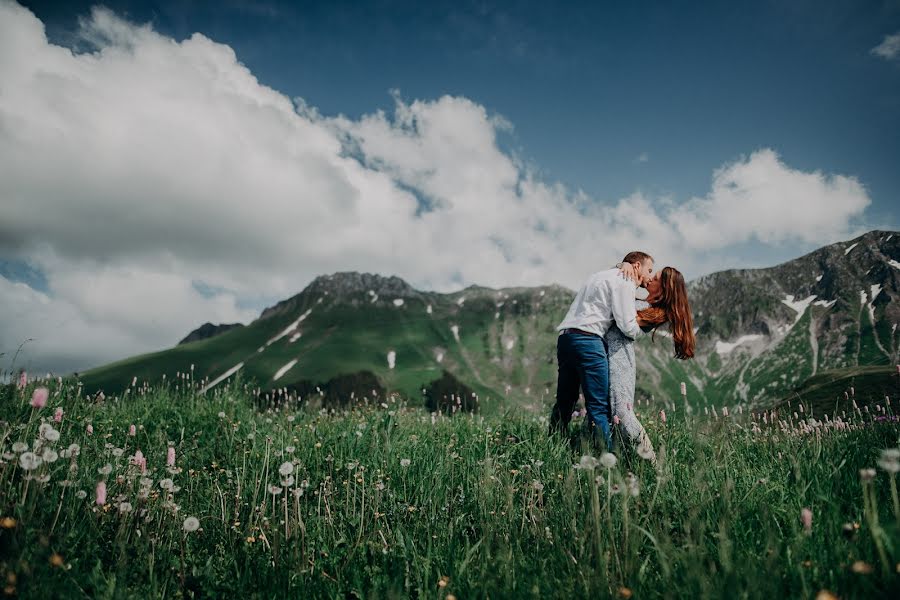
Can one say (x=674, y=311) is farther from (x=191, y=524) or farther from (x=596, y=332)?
(x=191, y=524)

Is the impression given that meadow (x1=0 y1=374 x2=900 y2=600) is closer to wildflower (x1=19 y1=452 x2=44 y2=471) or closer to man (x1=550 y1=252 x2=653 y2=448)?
wildflower (x1=19 y1=452 x2=44 y2=471)

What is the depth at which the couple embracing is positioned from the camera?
5539 mm

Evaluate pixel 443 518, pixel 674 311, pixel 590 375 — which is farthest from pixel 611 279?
pixel 443 518

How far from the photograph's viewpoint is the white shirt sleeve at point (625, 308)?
552 cm

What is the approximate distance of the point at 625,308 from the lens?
5.54 metres

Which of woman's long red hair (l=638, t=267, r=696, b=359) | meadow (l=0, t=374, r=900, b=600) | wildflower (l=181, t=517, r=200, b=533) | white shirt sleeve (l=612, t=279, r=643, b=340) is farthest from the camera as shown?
woman's long red hair (l=638, t=267, r=696, b=359)

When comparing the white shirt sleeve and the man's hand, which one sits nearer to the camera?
the white shirt sleeve

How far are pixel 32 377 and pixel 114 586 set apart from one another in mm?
6802

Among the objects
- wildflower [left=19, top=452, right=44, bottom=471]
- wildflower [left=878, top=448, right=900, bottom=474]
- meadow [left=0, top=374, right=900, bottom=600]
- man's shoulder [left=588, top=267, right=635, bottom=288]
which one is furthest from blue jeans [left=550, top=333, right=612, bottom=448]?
wildflower [left=19, top=452, right=44, bottom=471]

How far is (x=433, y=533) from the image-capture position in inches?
143

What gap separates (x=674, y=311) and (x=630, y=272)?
0.73m

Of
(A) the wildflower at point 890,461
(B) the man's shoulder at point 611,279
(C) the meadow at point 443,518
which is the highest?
(B) the man's shoulder at point 611,279

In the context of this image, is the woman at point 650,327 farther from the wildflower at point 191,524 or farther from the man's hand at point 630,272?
the wildflower at point 191,524

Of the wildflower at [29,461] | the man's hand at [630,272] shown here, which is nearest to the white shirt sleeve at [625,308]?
the man's hand at [630,272]
